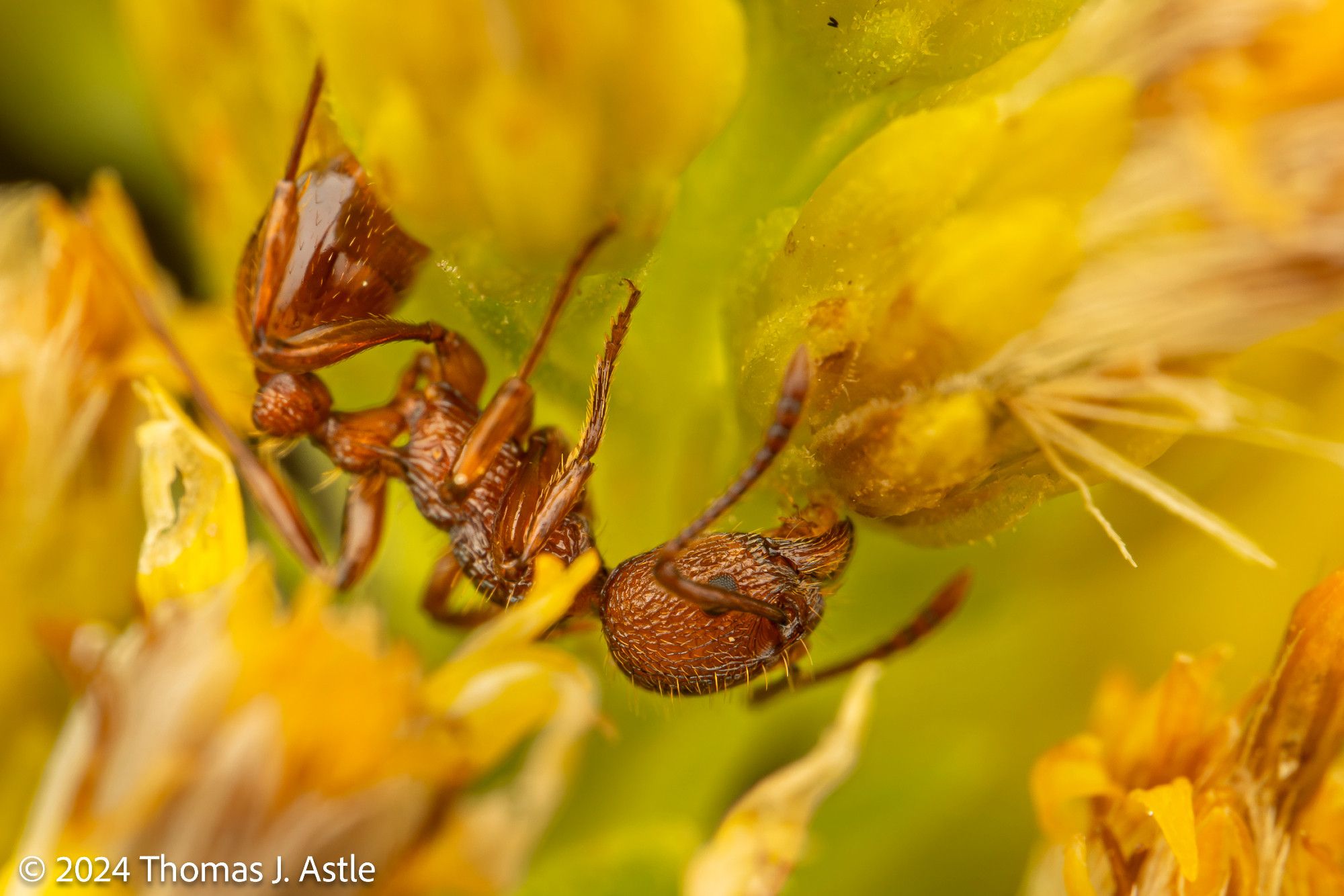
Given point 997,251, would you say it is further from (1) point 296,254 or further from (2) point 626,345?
(1) point 296,254

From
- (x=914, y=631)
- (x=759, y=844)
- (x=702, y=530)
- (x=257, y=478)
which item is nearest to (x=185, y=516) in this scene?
(x=257, y=478)

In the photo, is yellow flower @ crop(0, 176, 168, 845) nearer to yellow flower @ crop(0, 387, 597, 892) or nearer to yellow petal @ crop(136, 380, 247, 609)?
yellow petal @ crop(136, 380, 247, 609)

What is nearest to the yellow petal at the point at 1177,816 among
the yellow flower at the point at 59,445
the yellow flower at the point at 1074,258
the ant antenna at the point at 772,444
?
the yellow flower at the point at 1074,258

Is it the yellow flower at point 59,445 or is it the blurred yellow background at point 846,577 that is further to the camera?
the yellow flower at point 59,445

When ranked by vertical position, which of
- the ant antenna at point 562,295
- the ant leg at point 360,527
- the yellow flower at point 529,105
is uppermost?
the yellow flower at point 529,105

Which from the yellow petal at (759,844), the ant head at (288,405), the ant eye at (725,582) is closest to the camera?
the yellow petal at (759,844)

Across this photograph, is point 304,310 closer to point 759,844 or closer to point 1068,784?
point 759,844

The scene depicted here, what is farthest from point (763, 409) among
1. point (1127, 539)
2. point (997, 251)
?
point (1127, 539)

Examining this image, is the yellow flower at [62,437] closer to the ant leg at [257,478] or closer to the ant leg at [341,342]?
the ant leg at [257,478]
